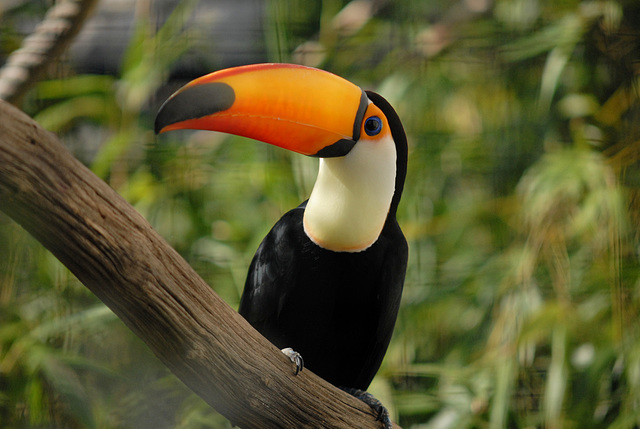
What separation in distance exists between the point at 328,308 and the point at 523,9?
4.24 ft

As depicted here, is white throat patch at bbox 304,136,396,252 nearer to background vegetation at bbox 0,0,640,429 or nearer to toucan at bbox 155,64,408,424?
toucan at bbox 155,64,408,424

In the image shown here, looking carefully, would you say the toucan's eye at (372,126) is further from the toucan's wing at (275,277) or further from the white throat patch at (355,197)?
the toucan's wing at (275,277)

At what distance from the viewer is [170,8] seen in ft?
6.38

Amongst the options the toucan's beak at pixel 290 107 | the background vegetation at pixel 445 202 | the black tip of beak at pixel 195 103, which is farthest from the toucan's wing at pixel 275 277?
the background vegetation at pixel 445 202

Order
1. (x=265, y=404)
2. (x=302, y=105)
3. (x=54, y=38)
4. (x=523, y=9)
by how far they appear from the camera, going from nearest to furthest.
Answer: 1. (x=265, y=404)
2. (x=302, y=105)
3. (x=54, y=38)
4. (x=523, y=9)

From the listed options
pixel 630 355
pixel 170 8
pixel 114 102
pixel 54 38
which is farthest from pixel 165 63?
pixel 630 355

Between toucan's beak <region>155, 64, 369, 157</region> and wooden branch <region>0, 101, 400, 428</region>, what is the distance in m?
0.25

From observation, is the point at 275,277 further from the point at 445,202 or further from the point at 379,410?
the point at 445,202

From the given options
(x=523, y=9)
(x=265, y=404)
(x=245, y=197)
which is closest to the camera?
(x=265, y=404)

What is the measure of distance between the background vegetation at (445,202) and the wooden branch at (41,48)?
0.36 meters

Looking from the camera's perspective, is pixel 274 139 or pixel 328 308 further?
pixel 328 308

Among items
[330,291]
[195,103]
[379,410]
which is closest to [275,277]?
[330,291]

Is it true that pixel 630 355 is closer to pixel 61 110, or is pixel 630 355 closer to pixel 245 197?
pixel 245 197

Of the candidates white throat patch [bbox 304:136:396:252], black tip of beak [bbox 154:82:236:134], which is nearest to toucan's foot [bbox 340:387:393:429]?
white throat patch [bbox 304:136:396:252]
